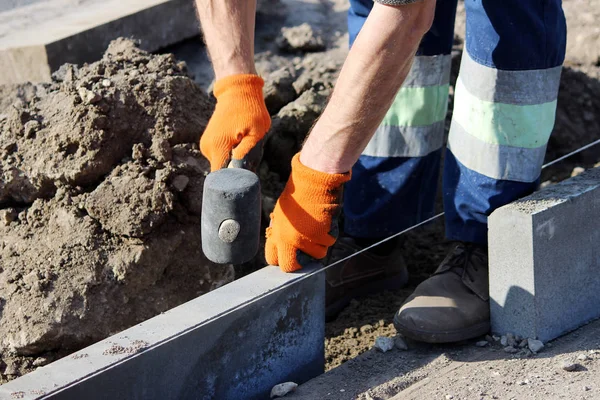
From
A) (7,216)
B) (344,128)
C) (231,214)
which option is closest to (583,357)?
(344,128)

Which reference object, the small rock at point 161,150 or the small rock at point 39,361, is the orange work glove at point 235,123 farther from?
the small rock at point 39,361

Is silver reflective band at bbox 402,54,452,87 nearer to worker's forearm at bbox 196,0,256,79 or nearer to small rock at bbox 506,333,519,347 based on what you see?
worker's forearm at bbox 196,0,256,79

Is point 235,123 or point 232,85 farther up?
point 232,85

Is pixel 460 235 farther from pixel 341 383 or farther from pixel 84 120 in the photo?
pixel 84 120

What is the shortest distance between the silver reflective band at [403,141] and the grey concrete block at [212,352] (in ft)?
2.38

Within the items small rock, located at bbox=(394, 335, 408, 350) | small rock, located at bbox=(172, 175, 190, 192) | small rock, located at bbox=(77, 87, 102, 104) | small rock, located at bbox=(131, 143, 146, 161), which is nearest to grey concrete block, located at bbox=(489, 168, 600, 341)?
small rock, located at bbox=(394, 335, 408, 350)

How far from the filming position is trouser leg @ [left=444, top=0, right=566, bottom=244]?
8.67ft

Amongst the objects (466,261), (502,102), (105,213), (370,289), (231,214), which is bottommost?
(370,289)

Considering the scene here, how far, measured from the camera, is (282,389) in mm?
2564

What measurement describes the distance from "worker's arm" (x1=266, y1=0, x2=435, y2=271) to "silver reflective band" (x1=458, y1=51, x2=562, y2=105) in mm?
540

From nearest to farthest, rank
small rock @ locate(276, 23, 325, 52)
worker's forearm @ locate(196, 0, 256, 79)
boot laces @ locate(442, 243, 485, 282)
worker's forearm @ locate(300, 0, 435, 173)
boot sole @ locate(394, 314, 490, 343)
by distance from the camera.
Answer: worker's forearm @ locate(300, 0, 435, 173), worker's forearm @ locate(196, 0, 256, 79), boot sole @ locate(394, 314, 490, 343), boot laces @ locate(442, 243, 485, 282), small rock @ locate(276, 23, 325, 52)

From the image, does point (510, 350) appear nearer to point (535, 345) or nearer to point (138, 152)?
point (535, 345)

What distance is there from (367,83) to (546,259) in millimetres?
912

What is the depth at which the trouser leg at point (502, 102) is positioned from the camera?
2.64m
